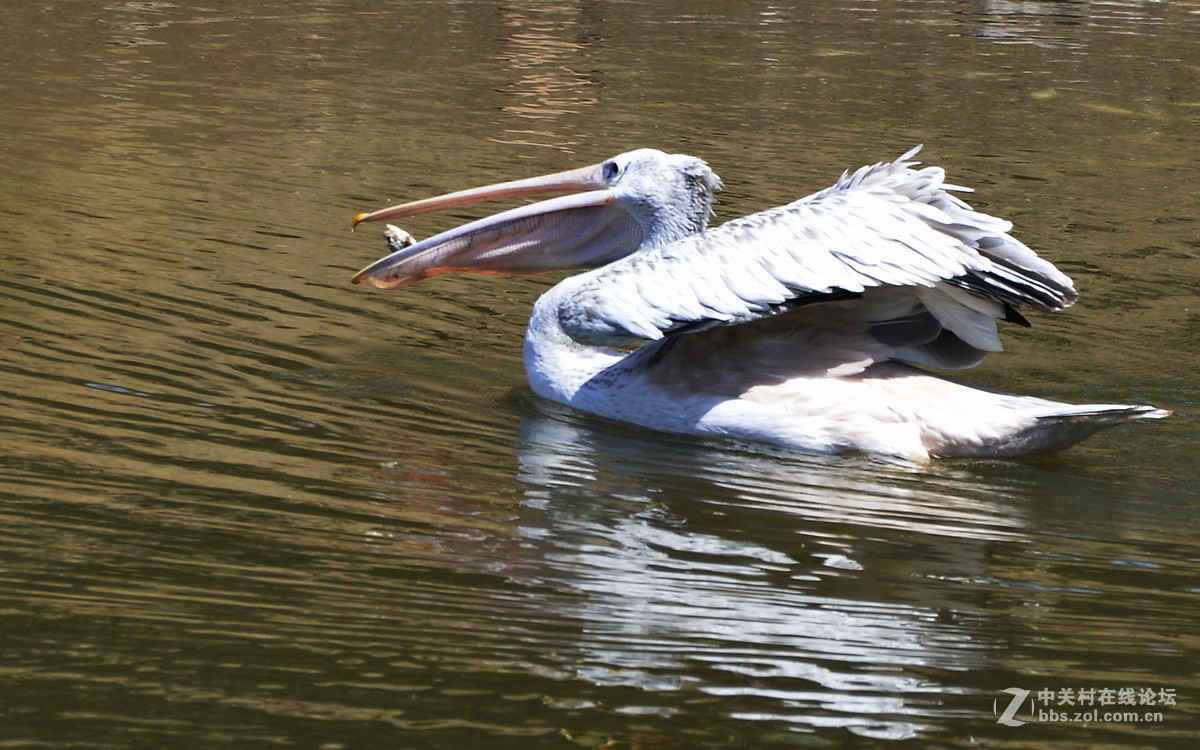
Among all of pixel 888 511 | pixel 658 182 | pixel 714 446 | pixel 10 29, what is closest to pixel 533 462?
pixel 714 446

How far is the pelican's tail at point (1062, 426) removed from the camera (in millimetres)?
4469

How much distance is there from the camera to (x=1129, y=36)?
15719mm

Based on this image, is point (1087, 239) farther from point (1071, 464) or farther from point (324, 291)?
point (324, 291)

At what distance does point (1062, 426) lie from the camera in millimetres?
4625

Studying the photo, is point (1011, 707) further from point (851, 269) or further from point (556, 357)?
point (556, 357)

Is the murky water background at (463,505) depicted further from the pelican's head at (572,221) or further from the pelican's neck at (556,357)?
the pelican's head at (572,221)

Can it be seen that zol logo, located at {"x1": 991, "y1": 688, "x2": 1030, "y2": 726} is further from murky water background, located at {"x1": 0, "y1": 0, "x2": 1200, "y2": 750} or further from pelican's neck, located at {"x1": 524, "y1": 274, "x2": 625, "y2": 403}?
pelican's neck, located at {"x1": 524, "y1": 274, "x2": 625, "y2": 403}

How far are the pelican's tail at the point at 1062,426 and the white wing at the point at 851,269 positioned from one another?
1.01 ft

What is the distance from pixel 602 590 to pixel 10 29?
35.6ft

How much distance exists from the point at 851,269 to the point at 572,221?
1395mm

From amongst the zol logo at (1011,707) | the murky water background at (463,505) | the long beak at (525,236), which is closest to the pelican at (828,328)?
the murky water background at (463,505)

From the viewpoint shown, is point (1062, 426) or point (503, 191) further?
point (503, 191)

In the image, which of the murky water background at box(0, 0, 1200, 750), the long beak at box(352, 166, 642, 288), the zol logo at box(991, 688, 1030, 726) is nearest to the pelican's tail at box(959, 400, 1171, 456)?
the murky water background at box(0, 0, 1200, 750)

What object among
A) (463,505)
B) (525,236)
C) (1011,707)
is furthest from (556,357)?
(1011,707)
